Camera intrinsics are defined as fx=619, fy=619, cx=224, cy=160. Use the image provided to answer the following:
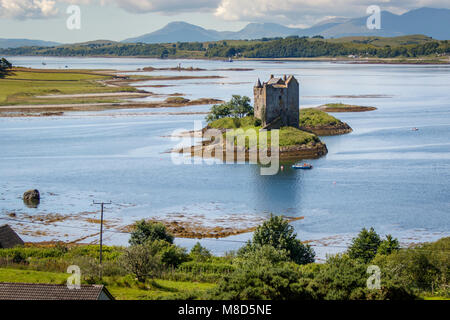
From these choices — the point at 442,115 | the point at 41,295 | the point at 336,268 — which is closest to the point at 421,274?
the point at 336,268

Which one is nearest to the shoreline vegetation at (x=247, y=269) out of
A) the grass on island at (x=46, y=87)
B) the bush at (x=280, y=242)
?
the bush at (x=280, y=242)

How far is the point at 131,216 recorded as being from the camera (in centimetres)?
4838

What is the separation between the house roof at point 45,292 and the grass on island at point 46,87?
109m

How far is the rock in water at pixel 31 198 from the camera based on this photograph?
52375mm

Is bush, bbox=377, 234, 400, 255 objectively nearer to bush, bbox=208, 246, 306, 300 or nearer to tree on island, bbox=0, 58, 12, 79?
bush, bbox=208, 246, 306, 300

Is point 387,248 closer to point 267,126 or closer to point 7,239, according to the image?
point 7,239

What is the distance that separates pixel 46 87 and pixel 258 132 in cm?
8554

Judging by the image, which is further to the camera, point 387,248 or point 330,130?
point 330,130

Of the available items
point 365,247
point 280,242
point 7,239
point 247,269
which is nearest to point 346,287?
point 247,269

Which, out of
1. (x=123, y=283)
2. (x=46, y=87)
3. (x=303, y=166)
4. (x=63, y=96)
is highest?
(x=46, y=87)

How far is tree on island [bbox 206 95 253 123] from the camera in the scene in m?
88.1

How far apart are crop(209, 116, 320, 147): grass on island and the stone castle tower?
4.23 feet

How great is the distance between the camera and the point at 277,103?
80.4m

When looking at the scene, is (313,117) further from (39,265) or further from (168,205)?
(39,265)
